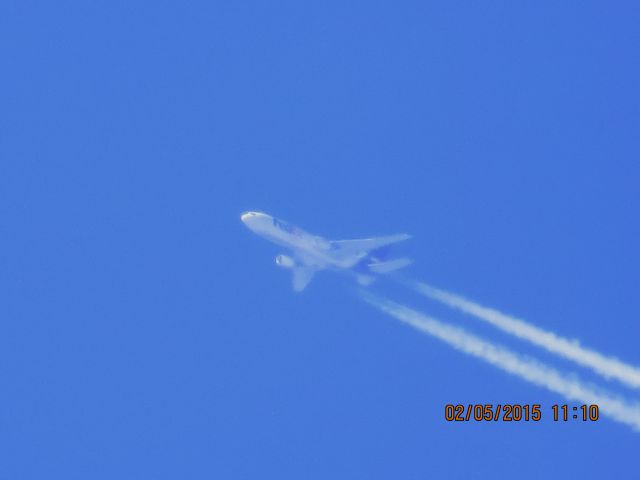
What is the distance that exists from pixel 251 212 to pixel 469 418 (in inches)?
763

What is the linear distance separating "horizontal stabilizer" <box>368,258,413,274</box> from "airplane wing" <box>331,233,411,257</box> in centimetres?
118

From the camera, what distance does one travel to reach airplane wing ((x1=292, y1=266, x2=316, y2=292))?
83.6 m

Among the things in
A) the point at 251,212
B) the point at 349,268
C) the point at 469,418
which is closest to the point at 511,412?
the point at 469,418

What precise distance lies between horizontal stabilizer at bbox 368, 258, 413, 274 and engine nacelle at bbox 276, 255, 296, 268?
510cm

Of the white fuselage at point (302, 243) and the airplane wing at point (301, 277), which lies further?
the airplane wing at point (301, 277)

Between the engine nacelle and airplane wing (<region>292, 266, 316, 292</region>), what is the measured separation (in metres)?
0.34

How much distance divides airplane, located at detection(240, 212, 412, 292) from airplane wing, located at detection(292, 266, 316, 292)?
623 millimetres

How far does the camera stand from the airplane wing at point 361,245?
81.8 metres

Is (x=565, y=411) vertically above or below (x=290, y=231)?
below

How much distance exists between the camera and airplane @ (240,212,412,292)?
81.2 meters

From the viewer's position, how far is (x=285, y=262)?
83812 millimetres

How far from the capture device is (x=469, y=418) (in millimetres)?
73125

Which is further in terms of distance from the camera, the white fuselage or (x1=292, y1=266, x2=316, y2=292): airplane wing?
(x1=292, y1=266, x2=316, y2=292): airplane wing

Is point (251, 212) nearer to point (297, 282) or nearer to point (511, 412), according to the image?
point (297, 282)
